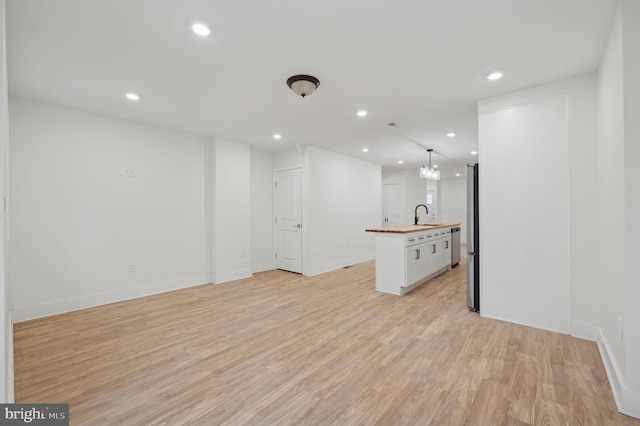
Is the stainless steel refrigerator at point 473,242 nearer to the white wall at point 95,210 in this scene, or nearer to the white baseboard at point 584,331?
the white baseboard at point 584,331

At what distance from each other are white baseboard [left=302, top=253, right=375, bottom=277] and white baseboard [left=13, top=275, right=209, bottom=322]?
2134 millimetres

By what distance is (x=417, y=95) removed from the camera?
11.0ft

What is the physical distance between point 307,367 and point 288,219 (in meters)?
4.11

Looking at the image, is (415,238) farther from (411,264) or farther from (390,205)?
(390,205)

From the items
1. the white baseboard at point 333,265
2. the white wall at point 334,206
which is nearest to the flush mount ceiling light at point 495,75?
the white wall at point 334,206

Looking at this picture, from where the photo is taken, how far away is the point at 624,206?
6.15ft

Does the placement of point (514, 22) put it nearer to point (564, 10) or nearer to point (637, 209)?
point (564, 10)

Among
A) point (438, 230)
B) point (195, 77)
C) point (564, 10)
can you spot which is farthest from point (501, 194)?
point (195, 77)

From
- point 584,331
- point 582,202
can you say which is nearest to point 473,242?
point 582,202

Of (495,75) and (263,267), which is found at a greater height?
(495,75)

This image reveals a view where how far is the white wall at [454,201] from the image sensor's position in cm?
1096

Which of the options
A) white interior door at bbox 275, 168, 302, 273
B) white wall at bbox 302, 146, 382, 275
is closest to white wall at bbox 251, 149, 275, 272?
white interior door at bbox 275, 168, 302, 273

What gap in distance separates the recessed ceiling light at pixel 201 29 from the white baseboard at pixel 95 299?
3.84 metres

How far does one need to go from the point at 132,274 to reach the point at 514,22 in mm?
5468
